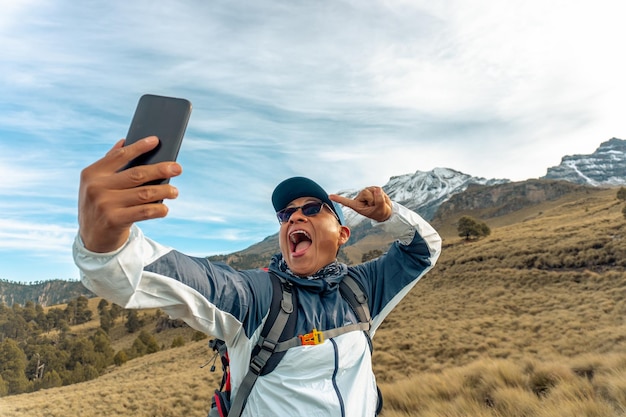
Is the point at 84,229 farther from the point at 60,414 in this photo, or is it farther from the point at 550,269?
the point at 550,269

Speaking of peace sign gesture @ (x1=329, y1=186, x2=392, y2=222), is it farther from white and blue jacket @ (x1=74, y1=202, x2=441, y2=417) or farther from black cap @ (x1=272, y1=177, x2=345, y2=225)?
black cap @ (x1=272, y1=177, x2=345, y2=225)

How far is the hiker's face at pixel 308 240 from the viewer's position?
2635mm

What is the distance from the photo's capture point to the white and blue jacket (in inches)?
52.4

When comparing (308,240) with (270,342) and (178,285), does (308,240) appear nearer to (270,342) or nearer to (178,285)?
(270,342)

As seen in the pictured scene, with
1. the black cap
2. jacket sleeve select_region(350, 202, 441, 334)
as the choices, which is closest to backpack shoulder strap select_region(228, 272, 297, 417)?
jacket sleeve select_region(350, 202, 441, 334)

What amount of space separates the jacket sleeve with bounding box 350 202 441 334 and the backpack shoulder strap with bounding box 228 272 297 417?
2.64 feet

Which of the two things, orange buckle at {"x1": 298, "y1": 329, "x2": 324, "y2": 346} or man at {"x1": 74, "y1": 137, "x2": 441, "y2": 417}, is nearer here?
man at {"x1": 74, "y1": 137, "x2": 441, "y2": 417}

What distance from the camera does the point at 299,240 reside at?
9.27 ft

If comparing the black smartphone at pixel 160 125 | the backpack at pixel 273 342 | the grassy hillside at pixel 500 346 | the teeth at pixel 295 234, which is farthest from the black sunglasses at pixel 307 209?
the grassy hillside at pixel 500 346

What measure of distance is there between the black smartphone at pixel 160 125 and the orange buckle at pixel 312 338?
1.20 meters

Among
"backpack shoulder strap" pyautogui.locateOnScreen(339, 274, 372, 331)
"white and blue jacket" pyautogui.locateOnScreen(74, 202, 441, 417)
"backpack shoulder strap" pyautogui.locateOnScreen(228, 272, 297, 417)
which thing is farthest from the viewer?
"backpack shoulder strap" pyautogui.locateOnScreen(339, 274, 372, 331)

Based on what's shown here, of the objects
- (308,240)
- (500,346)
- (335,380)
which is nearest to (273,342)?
(335,380)

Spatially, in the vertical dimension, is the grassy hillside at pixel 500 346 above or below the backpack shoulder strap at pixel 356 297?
below

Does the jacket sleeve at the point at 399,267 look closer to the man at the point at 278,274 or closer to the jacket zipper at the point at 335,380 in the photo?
the man at the point at 278,274
